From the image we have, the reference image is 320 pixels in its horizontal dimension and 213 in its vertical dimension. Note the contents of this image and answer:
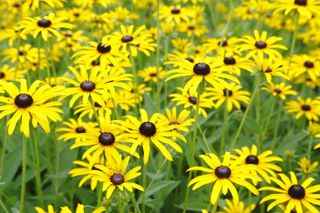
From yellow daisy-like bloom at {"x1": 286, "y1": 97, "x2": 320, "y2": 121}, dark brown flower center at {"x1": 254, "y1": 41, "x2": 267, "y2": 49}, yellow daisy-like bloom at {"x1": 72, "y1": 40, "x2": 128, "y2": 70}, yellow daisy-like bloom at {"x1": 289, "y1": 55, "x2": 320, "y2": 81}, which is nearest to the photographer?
yellow daisy-like bloom at {"x1": 72, "y1": 40, "x2": 128, "y2": 70}

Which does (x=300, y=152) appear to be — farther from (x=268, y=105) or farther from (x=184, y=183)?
(x=184, y=183)

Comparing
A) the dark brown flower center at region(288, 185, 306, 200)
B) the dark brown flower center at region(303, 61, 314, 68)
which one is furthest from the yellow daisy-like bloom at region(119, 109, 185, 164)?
the dark brown flower center at region(303, 61, 314, 68)

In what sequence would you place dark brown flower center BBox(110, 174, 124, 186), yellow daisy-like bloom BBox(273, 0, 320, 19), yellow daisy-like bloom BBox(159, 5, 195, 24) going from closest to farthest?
dark brown flower center BBox(110, 174, 124, 186)
yellow daisy-like bloom BBox(273, 0, 320, 19)
yellow daisy-like bloom BBox(159, 5, 195, 24)

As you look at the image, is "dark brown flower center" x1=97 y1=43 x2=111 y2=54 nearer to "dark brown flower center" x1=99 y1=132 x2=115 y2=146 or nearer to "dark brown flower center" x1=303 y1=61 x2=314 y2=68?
"dark brown flower center" x1=99 y1=132 x2=115 y2=146

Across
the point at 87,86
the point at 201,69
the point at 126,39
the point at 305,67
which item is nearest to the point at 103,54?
the point at 126,39

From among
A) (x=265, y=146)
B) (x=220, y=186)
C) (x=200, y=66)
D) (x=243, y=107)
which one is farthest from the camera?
(x=243, y=107)

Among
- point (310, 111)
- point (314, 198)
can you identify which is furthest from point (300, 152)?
point (314, 198)

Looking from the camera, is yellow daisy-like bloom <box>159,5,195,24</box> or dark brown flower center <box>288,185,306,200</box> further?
yellow daisy-like bloom <box>159,5,195,24</box>
